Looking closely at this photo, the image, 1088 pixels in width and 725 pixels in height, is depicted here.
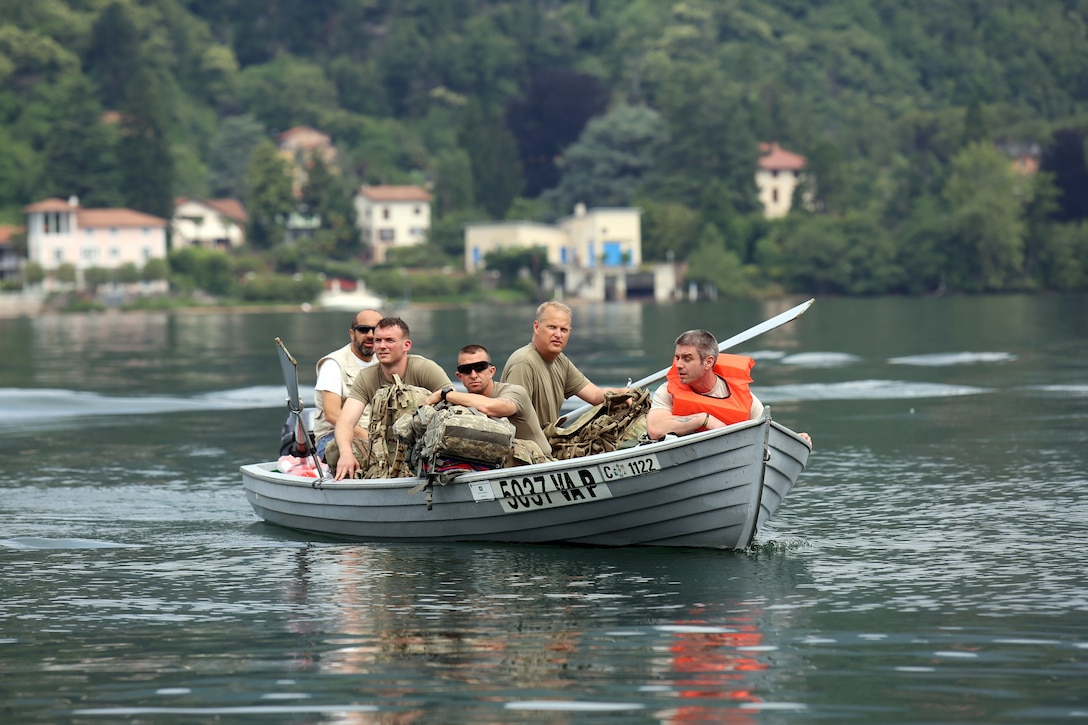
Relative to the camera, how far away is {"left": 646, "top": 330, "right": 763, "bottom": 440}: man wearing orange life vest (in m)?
13.8

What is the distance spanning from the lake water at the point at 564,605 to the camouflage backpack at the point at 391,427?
2.63ft

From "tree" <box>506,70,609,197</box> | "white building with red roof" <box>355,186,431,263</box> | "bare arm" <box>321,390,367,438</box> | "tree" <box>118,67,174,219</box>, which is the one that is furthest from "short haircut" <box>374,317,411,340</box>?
"tree" <box>506,70,609,197</box>

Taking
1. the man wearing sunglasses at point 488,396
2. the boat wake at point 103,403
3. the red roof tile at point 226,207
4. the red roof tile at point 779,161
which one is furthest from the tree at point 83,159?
the man wearing sunglasses at point 488,396

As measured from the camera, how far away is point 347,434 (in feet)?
50.8

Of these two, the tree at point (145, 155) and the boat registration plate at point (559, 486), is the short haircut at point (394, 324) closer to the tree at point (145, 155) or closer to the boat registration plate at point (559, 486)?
the boat registration plate at point (559, 486)

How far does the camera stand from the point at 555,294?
13388 cm

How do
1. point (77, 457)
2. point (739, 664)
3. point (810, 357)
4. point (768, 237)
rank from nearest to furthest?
point (739, 664) → point (77, 457) → point (810, 357) → point (768, 237)

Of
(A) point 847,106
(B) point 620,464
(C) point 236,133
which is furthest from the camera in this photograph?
(A) point 847,106

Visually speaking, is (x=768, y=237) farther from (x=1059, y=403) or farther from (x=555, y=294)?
(x=1059, y=403)

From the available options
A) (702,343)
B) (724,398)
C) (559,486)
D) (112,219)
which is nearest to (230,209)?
(112,219)

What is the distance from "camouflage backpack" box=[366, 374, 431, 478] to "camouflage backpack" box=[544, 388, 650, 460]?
123 cm

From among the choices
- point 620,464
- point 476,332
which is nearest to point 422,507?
point 620,464

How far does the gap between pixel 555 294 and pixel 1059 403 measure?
105564 mm

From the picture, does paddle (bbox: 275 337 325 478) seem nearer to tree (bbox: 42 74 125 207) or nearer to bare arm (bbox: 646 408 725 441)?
bare arm (bbox: 646 408 725 441)
